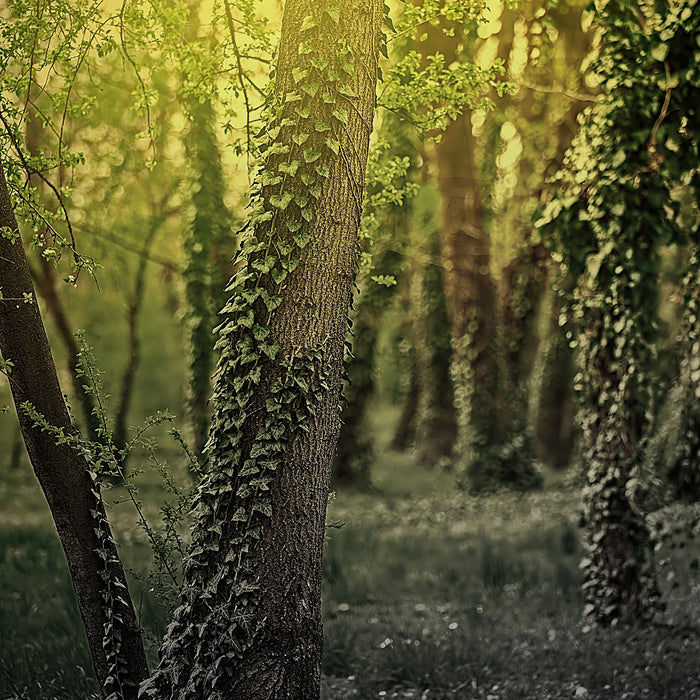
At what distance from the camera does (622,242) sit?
6953 millimetres

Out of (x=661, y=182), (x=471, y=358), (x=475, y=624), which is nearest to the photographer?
(x=661, y=182)

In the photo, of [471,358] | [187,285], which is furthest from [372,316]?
[187,285]

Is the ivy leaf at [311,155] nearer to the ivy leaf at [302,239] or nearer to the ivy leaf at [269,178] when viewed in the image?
the ivy leaf at [269,178]

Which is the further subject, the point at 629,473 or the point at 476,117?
the point at 476,117

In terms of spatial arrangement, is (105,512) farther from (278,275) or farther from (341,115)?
(341,115)

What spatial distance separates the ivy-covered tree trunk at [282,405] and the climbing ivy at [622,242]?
3084 mm

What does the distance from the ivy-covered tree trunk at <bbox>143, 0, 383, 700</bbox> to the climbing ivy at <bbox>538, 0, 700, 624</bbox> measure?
308 cm

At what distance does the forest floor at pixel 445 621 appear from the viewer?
19.7ft

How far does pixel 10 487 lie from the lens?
1842 cm

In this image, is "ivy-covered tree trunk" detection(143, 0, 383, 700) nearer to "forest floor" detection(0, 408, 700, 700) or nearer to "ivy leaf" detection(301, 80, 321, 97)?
"ivy leaf" detection(301, 80, 321, 97)

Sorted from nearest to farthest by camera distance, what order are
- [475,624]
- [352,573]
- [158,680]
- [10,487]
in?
[158,680], [475,624], [352,573], [10,487]

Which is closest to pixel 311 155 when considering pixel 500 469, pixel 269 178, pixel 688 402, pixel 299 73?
pixel 269 178

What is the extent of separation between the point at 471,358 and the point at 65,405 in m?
12.0

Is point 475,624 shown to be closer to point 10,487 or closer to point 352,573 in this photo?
point 352,573
